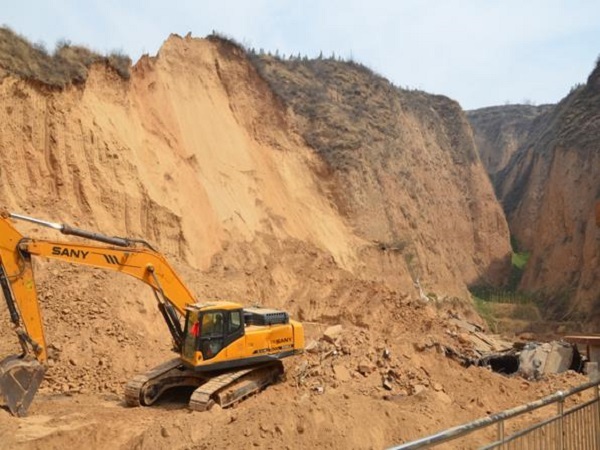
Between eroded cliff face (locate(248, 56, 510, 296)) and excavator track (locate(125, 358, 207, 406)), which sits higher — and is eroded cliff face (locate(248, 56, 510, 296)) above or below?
above

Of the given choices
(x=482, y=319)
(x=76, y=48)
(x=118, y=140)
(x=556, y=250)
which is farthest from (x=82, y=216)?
(x=556, y=250)

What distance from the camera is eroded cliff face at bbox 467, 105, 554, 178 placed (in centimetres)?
5897

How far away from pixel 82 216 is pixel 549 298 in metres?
23.7

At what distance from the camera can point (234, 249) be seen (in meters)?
19.0

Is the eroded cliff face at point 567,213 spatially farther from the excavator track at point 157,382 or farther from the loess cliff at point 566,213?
the excavator track at point 157,382

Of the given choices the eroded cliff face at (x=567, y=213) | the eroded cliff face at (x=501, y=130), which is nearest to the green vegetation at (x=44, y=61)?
the eroded cliff face at (x=567, y=213)

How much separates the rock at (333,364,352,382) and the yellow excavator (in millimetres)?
760

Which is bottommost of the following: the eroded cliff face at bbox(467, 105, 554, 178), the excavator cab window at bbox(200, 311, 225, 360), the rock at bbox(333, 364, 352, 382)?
the rock at bbox(333, 364, 352, 382)

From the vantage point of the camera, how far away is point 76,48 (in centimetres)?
1800

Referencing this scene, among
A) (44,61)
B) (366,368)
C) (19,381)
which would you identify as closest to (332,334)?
(366,368)

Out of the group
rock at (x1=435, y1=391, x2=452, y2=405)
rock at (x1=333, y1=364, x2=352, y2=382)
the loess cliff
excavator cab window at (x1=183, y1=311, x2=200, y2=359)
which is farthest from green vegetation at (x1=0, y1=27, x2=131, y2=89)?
the loess cliff

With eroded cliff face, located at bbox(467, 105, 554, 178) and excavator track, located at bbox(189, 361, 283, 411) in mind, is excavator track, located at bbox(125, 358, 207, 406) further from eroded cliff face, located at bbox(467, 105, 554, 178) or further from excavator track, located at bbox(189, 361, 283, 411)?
eroded cliff face, located at bbox(467, 105, 554, 178)

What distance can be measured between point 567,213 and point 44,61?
2827 cm

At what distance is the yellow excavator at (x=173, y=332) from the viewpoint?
9.65 meters
